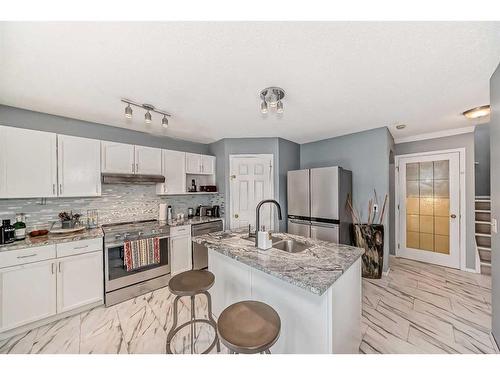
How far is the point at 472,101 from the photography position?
2213 millimetres

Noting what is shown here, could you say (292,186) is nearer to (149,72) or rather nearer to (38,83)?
(149,72)

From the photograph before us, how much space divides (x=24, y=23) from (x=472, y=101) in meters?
3.96

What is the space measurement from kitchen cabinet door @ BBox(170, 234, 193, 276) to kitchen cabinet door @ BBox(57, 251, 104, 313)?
88 centimetres

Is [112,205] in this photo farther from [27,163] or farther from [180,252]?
[180,252]

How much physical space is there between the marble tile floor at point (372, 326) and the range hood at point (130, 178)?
158 cm

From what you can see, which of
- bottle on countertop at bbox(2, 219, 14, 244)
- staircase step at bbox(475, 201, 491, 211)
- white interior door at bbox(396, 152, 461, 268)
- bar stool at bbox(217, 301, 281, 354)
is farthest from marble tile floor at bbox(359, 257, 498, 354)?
bottle on countertop at bbox(2, 219, 14, 244)

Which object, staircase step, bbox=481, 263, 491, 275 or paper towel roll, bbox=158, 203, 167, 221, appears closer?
staircase step, bbox=481, 263, 491, 275

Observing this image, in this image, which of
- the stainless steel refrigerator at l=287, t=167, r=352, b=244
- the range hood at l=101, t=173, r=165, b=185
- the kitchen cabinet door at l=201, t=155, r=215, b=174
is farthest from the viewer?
the kitchen cabinet door at l=201, t=155, r=215, b=174

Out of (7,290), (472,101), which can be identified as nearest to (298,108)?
(472,101)

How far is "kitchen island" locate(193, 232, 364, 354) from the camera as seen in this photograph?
1200 mm

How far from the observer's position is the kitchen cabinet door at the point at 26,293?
1.86 meters

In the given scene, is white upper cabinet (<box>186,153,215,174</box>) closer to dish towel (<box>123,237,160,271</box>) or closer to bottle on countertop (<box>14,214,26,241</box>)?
dish towel (<box>123,237,160,271</box>)

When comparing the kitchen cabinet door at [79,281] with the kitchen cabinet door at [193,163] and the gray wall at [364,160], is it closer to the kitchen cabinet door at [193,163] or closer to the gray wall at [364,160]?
the kitchen cabinet door at [193,163]

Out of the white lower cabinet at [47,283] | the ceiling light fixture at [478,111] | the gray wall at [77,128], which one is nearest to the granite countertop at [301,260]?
the white lower cabinet at [47,283]
